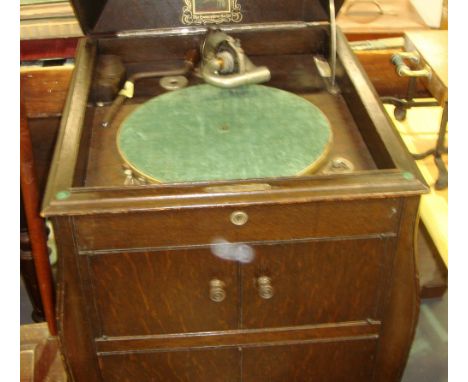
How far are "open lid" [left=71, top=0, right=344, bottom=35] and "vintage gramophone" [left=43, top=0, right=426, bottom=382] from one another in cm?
4

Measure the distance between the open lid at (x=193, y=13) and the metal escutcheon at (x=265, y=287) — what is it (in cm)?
80

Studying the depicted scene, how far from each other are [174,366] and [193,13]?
947 mm

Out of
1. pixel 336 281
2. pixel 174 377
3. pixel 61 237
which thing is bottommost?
pixel 174 377

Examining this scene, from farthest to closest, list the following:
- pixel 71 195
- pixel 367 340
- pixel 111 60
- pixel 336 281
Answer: pixel 111 60 → pixel 367 340 → pixel 336 281 → pixel 71 195

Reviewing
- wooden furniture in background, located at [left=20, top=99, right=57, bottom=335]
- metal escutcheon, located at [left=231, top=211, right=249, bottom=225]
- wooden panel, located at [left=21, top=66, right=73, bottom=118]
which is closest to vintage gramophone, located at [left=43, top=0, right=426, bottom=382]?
metal escutcheon, located at [left=231, top=211, right=249, bottom=225]

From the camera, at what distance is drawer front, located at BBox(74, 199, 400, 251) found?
1.19m

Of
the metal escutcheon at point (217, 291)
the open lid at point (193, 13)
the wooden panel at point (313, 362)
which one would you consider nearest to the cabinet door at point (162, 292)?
the metal escutcheon at point (217, 291)

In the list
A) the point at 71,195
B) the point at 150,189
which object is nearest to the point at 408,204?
the point at 150,189

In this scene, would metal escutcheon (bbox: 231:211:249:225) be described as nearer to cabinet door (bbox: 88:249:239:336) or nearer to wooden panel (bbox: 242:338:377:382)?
cabinet door (bbox: 88:249:239:336)

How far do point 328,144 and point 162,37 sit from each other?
644 millimetres

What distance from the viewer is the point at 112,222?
119 centimetres

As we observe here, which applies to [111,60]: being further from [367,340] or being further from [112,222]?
[367,340]

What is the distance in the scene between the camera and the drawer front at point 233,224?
3.90 feet

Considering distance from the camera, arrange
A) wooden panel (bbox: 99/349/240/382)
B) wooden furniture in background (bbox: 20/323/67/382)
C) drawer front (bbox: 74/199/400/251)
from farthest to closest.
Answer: wooden furniture in background (bbox: 20/323/67/382)
wooden panel (bbox: 99/349/240/382)
drawer front (bbox: 74/199/400/251)
